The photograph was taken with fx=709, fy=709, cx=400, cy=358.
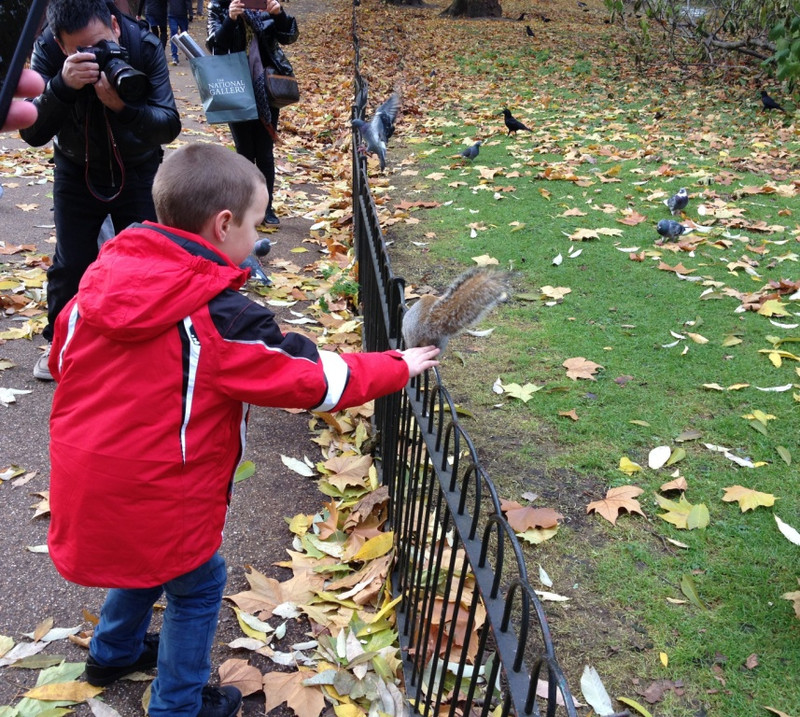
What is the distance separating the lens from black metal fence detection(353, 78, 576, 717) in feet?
4.46

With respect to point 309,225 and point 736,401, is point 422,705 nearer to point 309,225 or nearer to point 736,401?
point 736,401

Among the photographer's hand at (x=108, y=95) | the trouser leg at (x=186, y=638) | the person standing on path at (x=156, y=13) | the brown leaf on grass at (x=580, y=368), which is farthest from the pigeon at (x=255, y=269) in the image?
the person standing on path at (x=156, y=13)

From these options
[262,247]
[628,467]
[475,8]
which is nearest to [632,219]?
[262,247]

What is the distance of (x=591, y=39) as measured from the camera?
55.9 feet

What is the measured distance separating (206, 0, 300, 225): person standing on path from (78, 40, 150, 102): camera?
2.29 metres

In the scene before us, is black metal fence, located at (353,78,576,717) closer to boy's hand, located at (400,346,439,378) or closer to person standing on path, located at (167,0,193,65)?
boy's hand, located at (400,346,439,378)

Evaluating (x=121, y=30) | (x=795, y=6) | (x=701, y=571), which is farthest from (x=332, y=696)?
(x=795, y=6)

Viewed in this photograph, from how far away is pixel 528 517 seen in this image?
2.76 m

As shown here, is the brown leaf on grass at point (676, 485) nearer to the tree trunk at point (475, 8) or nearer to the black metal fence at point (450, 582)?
the black metal fence at point (450, 582)

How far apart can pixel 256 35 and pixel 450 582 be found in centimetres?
438

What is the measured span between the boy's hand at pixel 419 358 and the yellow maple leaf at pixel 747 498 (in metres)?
1.61

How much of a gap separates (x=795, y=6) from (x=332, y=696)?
9.92 m

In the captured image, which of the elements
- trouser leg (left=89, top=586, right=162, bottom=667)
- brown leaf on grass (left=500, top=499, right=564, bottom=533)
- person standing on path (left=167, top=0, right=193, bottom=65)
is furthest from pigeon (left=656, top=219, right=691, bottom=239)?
person standing on path (left=167, top=0, right=193, bottom=65)

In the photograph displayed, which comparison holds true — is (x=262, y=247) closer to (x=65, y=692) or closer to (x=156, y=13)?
(x=65, y=692)
